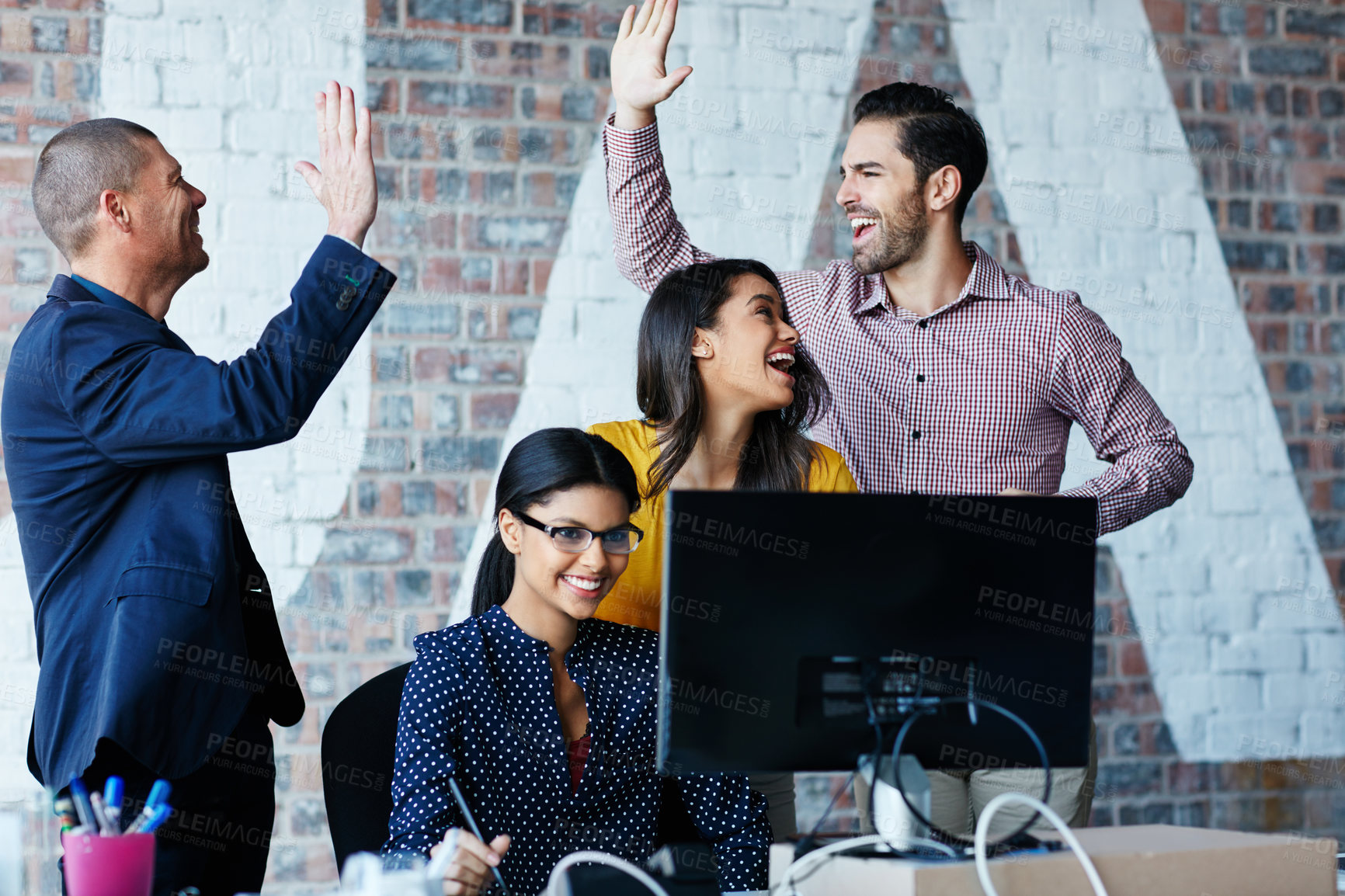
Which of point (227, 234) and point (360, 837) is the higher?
point (227, 234)

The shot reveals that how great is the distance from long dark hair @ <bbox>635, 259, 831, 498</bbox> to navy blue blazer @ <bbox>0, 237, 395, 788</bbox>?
0.51m

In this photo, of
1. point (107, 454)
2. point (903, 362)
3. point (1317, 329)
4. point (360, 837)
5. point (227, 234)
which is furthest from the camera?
point (1317, 329)

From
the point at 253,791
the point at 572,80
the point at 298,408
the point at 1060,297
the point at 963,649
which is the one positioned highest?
the point at 572,80

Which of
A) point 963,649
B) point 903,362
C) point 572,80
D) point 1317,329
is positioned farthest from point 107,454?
point 1317,329

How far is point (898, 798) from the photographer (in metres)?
1.20

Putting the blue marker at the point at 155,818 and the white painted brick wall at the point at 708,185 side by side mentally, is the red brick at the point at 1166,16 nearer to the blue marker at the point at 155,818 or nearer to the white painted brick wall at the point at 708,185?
the white painted brick wall at the point at 708,185

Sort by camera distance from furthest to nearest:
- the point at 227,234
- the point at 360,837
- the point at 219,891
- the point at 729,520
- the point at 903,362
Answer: the point at 227,234
the point at 903,362
the point at 219,891
the point at 360,837
the point at 729,520

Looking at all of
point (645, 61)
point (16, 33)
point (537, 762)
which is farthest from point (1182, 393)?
point (16, 33)

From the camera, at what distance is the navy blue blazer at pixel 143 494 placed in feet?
5.32

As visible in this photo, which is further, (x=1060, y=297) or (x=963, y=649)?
(x=1060, y=297)

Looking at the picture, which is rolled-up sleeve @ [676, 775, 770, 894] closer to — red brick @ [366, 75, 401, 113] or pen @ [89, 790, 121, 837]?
pen @ [89, 790, 121, 837]

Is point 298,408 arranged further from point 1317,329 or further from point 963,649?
point 1317,329

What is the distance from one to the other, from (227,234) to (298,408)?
125 cm

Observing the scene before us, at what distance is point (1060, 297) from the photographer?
2.33 metres
